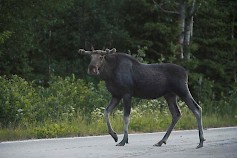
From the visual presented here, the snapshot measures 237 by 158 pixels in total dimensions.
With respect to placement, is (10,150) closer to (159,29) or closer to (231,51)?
(159,29)

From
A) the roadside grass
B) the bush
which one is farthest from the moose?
the bush

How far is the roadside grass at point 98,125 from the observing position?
45.9 feet

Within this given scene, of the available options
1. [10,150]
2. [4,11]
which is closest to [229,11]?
[4,11]

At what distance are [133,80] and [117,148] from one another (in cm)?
164

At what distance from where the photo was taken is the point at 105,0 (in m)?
36.9

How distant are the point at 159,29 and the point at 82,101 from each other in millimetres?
13636

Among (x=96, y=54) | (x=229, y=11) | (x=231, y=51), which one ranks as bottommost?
(x=231, y=51)

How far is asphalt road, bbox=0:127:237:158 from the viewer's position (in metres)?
10.4

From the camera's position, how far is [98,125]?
15.8m

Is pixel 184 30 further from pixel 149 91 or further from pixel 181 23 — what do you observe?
pixel 149 91

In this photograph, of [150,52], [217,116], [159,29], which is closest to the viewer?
[217,116]

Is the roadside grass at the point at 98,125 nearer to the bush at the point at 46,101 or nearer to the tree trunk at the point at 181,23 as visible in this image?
the bush at the point at 46,101

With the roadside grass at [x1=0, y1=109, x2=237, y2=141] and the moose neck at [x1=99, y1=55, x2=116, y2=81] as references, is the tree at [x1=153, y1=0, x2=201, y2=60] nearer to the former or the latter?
the roadside grass at [x1=0, y1=109, x2=237, y2=141]

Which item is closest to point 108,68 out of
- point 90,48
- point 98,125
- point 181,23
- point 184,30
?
point 98,125
